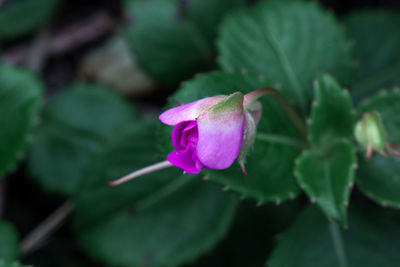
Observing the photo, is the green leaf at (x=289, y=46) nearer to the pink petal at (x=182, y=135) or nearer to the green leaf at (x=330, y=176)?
the green leaf at (x=330, y=176)

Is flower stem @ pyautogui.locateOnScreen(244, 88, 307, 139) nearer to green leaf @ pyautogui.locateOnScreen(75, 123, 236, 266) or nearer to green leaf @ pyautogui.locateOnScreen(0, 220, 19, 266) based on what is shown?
green leaf @ pyautogui.locateOnScreen(75, 123, 236, 266)

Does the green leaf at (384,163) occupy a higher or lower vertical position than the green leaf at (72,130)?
lower

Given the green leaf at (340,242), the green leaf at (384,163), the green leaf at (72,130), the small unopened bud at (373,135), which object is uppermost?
the green leaf at (72,130)

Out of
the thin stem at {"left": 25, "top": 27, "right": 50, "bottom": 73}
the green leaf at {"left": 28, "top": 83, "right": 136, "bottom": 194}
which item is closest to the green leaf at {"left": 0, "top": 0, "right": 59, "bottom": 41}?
the thin stem at {"left": 25, "top": 27, "right": 50, "bottom": 73}

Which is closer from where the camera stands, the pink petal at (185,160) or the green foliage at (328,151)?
the pink petal at (185,160)

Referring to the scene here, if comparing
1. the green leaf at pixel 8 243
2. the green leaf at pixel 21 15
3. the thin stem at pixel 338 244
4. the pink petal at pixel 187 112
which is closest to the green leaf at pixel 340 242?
the thin stem at pixel 338 244

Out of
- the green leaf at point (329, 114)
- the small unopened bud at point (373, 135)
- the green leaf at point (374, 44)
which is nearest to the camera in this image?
the small unopened bud at point (373, 135)
